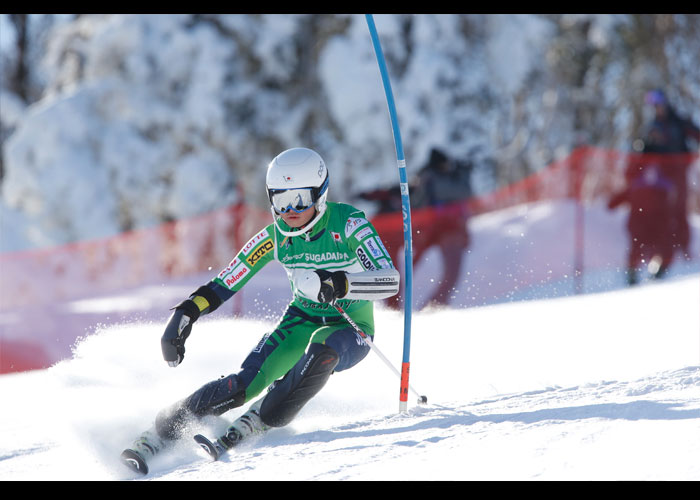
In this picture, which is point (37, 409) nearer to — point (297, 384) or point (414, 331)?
point (297, 384)

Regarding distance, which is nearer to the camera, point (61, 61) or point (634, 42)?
point (61, 61)

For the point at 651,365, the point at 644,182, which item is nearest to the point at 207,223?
the point at 644,182

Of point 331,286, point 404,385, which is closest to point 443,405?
point 404,385

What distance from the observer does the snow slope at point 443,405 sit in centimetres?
312

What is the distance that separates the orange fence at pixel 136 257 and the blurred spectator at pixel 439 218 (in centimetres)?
114

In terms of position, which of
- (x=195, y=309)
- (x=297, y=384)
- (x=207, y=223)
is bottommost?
(x=297, y=384)

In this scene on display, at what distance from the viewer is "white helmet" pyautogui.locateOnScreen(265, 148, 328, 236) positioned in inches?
167

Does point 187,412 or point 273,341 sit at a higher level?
point 273,341

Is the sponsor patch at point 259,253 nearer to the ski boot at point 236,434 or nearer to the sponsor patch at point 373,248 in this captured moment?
the sponsor patch at point 373,248

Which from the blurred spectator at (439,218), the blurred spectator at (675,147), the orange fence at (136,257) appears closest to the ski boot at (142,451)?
the blurred spectator at (439,218)

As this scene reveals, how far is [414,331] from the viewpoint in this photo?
7398mm

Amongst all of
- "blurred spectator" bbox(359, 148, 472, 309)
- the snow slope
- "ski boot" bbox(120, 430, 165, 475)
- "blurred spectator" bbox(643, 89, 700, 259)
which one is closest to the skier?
"ski boot" bbox(120, 430, 165, 475)
